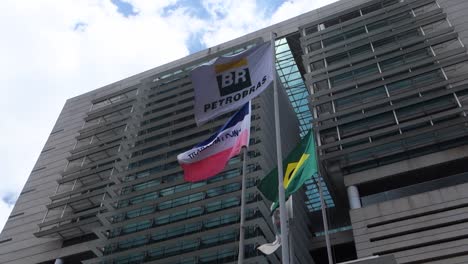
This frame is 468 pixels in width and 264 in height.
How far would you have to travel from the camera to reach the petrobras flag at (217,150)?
72.2ft

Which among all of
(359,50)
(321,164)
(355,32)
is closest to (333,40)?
(355,32)

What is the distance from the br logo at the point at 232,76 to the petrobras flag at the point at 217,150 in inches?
49.4

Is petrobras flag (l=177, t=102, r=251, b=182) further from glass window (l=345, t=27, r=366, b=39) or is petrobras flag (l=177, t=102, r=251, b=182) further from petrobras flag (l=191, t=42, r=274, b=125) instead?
glass window (l=345, t=27, r=366, b=39)

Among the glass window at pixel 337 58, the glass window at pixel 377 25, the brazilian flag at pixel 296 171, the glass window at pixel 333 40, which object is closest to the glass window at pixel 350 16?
the glass window at pixel 377 25

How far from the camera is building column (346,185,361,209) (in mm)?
46719

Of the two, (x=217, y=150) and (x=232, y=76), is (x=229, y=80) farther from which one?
(x=217, y=150)

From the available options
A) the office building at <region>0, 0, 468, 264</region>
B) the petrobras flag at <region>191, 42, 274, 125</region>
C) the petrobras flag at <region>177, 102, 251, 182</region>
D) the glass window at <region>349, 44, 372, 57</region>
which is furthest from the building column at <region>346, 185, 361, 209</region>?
the petrobras flag at <region>177, 102, 251, 182</region>

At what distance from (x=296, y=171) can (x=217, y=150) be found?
3.59 meters

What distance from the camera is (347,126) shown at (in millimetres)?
51656

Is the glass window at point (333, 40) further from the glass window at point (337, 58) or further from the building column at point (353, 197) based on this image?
the building column at point (353, 197)

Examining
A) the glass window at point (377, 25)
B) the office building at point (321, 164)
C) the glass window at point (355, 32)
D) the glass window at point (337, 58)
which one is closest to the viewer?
the office building at point (321, 164)

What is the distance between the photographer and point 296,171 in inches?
856

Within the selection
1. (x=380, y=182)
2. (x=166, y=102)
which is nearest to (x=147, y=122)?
(x=166, y=102)

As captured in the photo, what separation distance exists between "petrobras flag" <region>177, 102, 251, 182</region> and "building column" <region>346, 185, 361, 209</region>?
26.9 meters
